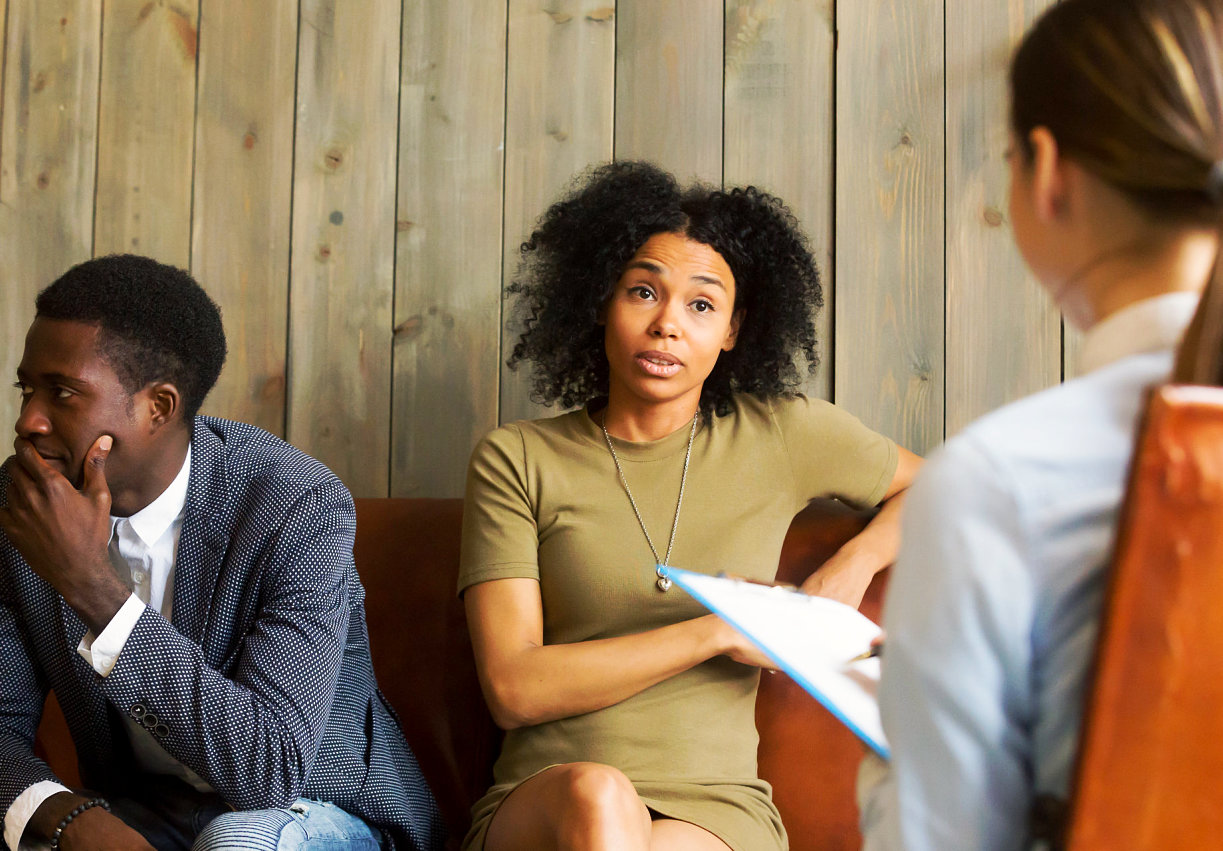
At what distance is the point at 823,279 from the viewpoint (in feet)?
5.89

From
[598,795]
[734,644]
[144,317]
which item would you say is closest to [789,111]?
[734,644]

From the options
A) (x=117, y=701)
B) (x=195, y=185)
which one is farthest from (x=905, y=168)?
(x=117, y=701)

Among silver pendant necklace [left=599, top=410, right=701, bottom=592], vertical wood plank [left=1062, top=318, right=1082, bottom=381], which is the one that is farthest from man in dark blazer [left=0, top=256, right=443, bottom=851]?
vertical wood plank [left=1062, top=318, right=1082, bottom=381]

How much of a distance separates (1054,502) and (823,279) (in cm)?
135

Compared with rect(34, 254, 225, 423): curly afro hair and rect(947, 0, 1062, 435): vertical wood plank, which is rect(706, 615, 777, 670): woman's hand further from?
rect(34, 254, 225, 423): curly afro hair

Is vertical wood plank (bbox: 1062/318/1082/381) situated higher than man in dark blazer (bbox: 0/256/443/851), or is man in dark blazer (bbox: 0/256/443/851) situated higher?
vertical wood plank (bbox: 1062/318/1082/381)

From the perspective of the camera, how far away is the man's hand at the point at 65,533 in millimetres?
1120

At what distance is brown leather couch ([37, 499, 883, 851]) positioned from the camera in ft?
4.69

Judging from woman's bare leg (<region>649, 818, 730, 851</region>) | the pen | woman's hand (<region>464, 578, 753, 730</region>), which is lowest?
woman's bare leg (<region>649, 818, 730, 851</region>)

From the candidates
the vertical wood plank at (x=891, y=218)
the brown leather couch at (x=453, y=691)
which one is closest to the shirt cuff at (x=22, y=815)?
the brown leather couch at (x=453, y=691)

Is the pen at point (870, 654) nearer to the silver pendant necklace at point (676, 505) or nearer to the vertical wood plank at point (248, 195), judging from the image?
the silver pendant necklace at point (676, 505)

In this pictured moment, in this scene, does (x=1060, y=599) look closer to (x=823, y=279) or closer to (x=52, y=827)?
(x=52, y=827)

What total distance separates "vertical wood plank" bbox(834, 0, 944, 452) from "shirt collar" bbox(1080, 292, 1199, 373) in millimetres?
1230

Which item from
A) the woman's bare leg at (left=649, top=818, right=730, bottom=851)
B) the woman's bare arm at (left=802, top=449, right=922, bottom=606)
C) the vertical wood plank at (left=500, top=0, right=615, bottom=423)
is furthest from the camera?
the vertical wood plank at (left=500, top=0, right=615, bottom=423)
